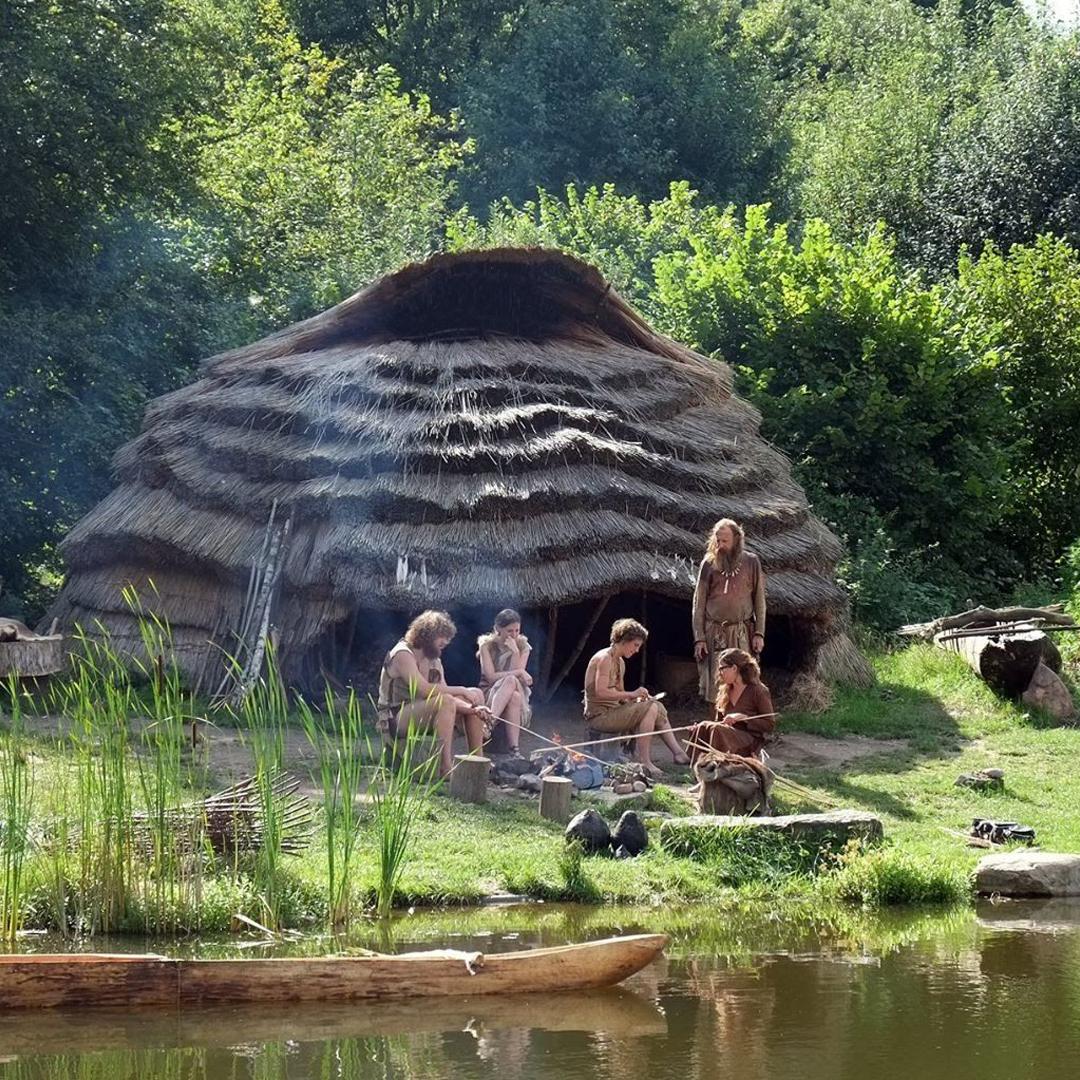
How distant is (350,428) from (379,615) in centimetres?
155

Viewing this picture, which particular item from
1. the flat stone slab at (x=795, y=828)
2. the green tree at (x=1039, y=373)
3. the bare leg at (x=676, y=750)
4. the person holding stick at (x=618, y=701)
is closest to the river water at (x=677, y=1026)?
the flat stone slab at (x=795, y=828)

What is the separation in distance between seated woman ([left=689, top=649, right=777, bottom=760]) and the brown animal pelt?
14cm

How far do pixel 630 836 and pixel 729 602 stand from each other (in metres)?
2.94

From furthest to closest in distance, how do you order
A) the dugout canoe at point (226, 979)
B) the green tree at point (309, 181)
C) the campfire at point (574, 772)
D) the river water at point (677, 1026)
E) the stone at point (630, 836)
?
1. the green tree at point (309, 181)
2. the campfire at point (574, 772)
3. the stone at point (630, 836)
4. the dugout canoe at point (226, 979)
5. the river water at point (677, 1026)

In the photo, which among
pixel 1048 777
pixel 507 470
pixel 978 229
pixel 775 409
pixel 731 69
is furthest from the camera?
pixel 731 69

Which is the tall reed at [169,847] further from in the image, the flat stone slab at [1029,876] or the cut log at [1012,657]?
the cut log at [1012,657]

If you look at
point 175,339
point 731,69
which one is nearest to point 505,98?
point 731,69

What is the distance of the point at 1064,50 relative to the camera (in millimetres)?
28500

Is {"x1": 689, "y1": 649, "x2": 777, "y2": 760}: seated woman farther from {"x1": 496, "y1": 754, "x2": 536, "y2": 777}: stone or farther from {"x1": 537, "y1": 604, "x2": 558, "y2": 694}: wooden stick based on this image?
{"x1": 537, "y1": 604, "x2": 558, "y2": 694}: wooden stick

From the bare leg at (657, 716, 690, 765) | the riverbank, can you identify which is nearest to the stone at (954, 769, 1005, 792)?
the riverbank

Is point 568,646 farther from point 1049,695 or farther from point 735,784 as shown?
point 735,784

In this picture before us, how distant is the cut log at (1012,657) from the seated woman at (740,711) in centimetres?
448

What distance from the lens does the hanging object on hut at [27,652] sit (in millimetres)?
13336

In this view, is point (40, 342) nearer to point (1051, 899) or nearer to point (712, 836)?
point (712, 836)
